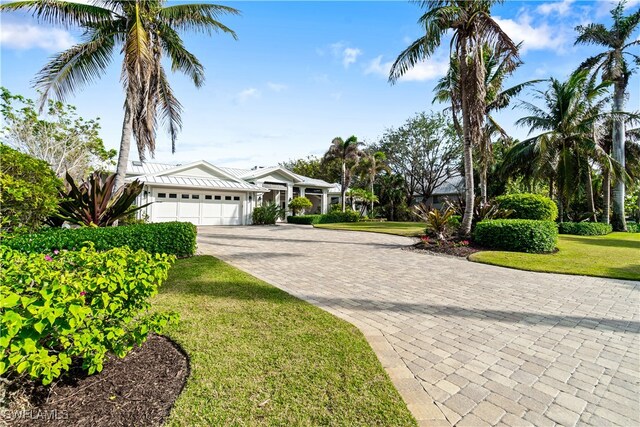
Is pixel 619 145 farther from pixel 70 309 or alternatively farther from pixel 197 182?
pixel 70 309

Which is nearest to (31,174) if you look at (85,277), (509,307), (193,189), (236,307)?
(236,307)

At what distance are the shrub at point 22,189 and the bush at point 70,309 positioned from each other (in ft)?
13.4

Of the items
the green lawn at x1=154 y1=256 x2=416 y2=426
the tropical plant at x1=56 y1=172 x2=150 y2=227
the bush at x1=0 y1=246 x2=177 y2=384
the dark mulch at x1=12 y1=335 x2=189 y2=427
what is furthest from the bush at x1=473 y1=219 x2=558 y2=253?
the tropical plant at x1=56 y1=172 x2=150 y2=227

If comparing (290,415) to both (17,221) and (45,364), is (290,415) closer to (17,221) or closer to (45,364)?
(45,364)

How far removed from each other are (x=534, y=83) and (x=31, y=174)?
23.9 metres

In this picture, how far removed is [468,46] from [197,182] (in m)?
17.2

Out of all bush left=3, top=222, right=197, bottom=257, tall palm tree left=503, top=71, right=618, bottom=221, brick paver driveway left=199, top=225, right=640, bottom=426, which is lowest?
brick paver driveway left=199, top=225, right=640, bottom=426

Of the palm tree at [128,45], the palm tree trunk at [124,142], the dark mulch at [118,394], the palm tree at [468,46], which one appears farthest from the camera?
the palm tree at [468,46]

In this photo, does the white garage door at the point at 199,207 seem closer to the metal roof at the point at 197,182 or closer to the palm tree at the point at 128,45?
the metal roof at the point at 197,182

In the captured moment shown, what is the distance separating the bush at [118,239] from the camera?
6293 millimetres

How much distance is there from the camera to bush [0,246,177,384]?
180 cm

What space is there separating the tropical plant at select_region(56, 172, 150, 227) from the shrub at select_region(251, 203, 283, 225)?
1412 cm

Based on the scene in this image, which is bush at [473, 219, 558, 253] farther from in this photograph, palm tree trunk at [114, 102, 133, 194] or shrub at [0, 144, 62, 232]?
palm tree trunk at [114, 102, 133, 194]

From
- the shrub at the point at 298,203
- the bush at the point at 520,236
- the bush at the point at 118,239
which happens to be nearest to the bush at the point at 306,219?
the shrub at the point at 298,203
